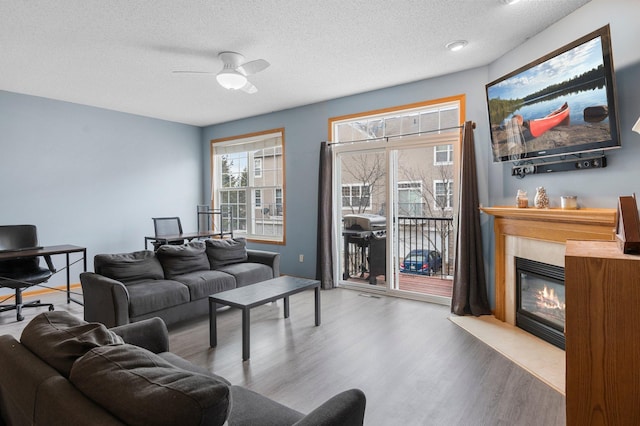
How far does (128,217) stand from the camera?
5.74m

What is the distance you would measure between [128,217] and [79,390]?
540 cm

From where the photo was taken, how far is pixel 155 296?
3197 millimetres

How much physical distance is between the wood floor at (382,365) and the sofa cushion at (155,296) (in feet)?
1.00

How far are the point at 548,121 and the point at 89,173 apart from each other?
587cm

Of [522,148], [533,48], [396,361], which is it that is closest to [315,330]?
[396,361]

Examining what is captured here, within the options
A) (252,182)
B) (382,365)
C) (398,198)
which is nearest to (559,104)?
(398,198)

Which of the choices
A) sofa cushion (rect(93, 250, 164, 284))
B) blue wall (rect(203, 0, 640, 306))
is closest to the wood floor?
sofa cushion (rect(93, 250, 164, 284))

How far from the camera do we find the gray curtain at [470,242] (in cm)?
373

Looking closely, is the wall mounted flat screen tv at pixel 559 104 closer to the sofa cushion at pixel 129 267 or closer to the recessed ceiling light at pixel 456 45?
the recessed ceiling light at pixel 456 45

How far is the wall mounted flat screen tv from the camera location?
7.87 ft

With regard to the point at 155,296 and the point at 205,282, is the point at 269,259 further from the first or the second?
the point at 155,296

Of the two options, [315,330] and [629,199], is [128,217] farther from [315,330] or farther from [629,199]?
[629,199]

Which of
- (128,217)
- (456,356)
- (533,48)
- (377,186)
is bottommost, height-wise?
(456,356)

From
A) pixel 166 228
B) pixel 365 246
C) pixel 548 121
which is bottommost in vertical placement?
pixel 365 246
